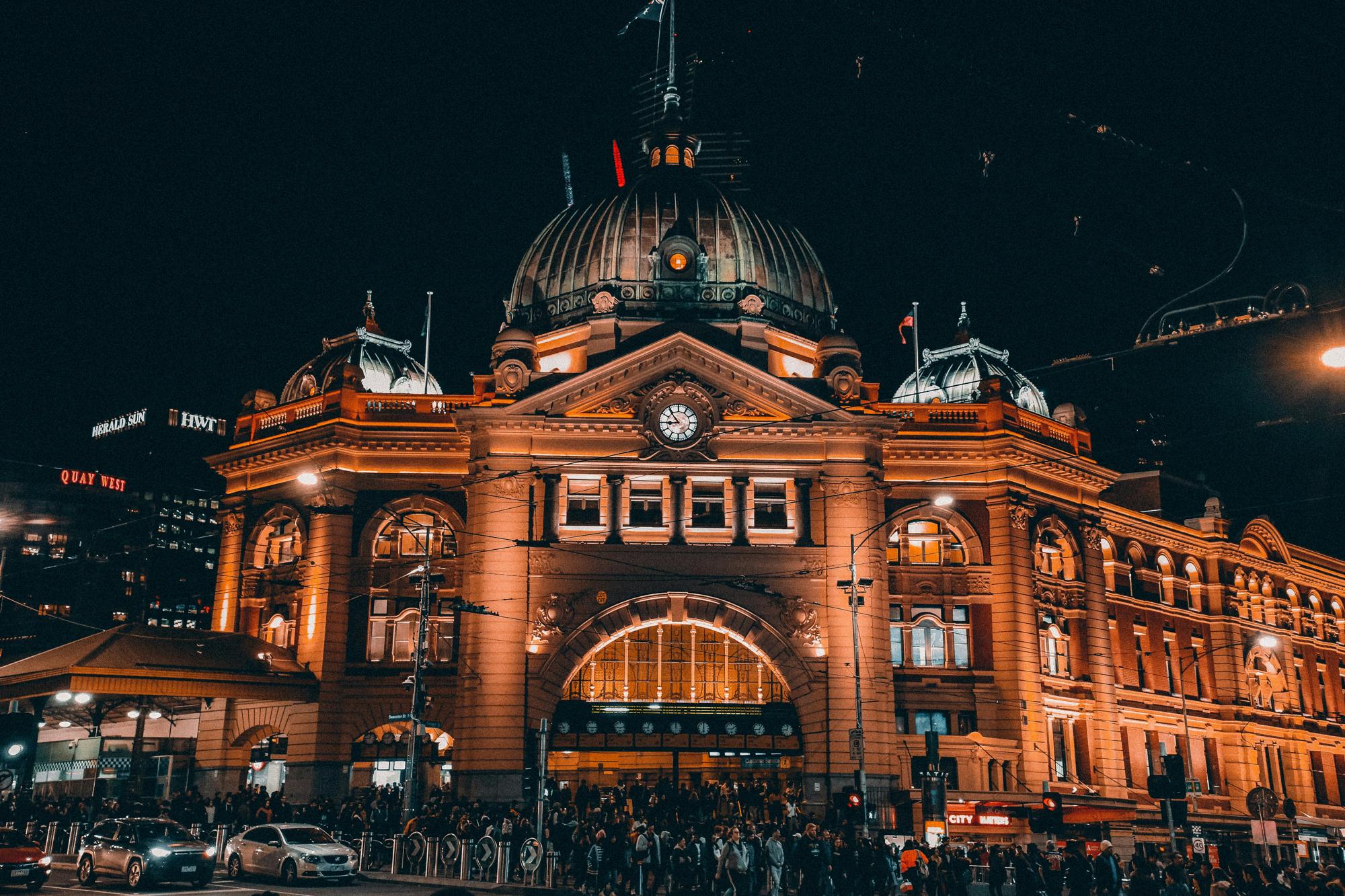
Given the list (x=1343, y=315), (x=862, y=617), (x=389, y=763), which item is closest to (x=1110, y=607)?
(x=862, y=617)

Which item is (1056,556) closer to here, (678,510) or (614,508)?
(678,510)

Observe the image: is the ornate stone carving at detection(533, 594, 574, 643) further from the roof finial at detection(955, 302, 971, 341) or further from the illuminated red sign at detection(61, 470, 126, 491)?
the illuminated red sign at detection(61, 470, 126, 491)

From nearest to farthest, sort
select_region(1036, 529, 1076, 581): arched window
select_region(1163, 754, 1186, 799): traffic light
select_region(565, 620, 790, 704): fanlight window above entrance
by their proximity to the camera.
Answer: select_region(1163, 754, 1186, 799): traffic light, select_region(565, 620, 790, 704): fanlight window above entrance, select_region(1036, 529, 1076, 581): arched window

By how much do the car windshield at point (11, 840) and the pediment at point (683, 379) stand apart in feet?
86.0

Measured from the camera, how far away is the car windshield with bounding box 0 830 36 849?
3212 cm

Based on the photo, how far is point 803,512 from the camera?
54781 mm

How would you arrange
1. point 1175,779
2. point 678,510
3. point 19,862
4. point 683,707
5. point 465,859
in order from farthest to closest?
point 678,510 → point 683,707 → point 465,859 → point 19,862 → point 1175,779

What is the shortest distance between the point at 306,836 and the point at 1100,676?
37.6m

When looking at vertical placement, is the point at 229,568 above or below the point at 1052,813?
above

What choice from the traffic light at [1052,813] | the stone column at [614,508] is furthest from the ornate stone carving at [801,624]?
the traffic light at [1052,813]

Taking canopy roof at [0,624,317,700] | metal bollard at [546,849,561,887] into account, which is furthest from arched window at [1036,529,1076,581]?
metal bollard at [546,849,561,887]

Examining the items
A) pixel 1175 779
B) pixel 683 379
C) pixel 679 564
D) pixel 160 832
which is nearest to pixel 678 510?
pixel 679 564

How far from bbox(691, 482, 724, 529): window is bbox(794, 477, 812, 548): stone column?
9.79 ft

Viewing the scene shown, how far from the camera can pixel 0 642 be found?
3770 inches
